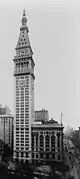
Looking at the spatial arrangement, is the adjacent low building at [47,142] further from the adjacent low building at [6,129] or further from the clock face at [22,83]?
the adjacent low building at [6,129]

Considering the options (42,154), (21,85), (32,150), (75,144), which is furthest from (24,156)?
(21,85)

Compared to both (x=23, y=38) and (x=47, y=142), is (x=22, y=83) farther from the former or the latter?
(x=47, y=142)

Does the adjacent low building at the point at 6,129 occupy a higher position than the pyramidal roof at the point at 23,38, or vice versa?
the pyramidal roof at the point at 23,38

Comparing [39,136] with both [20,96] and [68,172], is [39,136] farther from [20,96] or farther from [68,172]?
[68,172]

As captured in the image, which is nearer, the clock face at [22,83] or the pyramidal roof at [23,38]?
the clock face at [22,83]

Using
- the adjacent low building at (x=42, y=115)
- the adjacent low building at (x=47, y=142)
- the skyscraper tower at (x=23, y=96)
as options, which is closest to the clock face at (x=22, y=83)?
the skyscraper tower at (x=23, y=96)

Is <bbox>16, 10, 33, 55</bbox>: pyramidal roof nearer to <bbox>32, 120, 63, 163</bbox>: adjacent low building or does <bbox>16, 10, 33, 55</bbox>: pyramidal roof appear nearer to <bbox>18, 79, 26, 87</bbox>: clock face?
<bbox>18, 79, 26, 87</bbox>: clock face

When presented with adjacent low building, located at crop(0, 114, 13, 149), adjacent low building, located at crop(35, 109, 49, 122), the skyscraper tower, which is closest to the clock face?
the skyscraper tower

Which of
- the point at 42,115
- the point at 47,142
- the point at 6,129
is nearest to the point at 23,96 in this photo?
the point at 47,142
